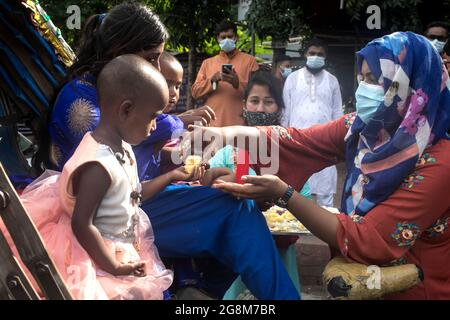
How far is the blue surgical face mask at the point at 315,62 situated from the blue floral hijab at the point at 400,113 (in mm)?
4330

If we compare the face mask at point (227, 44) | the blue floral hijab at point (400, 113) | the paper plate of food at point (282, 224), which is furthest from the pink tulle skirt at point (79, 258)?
the face mask at point (227, 44)

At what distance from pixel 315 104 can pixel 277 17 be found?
2.09 metres

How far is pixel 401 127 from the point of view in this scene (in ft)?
8.68

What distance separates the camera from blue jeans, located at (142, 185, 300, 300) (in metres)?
2.37

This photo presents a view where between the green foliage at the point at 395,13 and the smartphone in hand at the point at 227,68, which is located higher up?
the green foliage at the point at 395,13

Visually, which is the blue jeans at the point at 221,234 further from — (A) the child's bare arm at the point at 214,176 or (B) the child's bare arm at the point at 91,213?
(B) the child's bare arm at the point at 91,213

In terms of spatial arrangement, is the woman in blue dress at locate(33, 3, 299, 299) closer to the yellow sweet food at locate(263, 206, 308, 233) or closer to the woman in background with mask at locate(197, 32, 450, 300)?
the woman in background with mask at locate(197, 32, 450, 300)

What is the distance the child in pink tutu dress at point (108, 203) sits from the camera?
210 cm

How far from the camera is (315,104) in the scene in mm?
6992

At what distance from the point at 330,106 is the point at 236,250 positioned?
15.9ft

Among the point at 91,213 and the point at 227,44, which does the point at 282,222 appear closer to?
the point at 91,213

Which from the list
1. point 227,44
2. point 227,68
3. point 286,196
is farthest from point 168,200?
point 227,44
